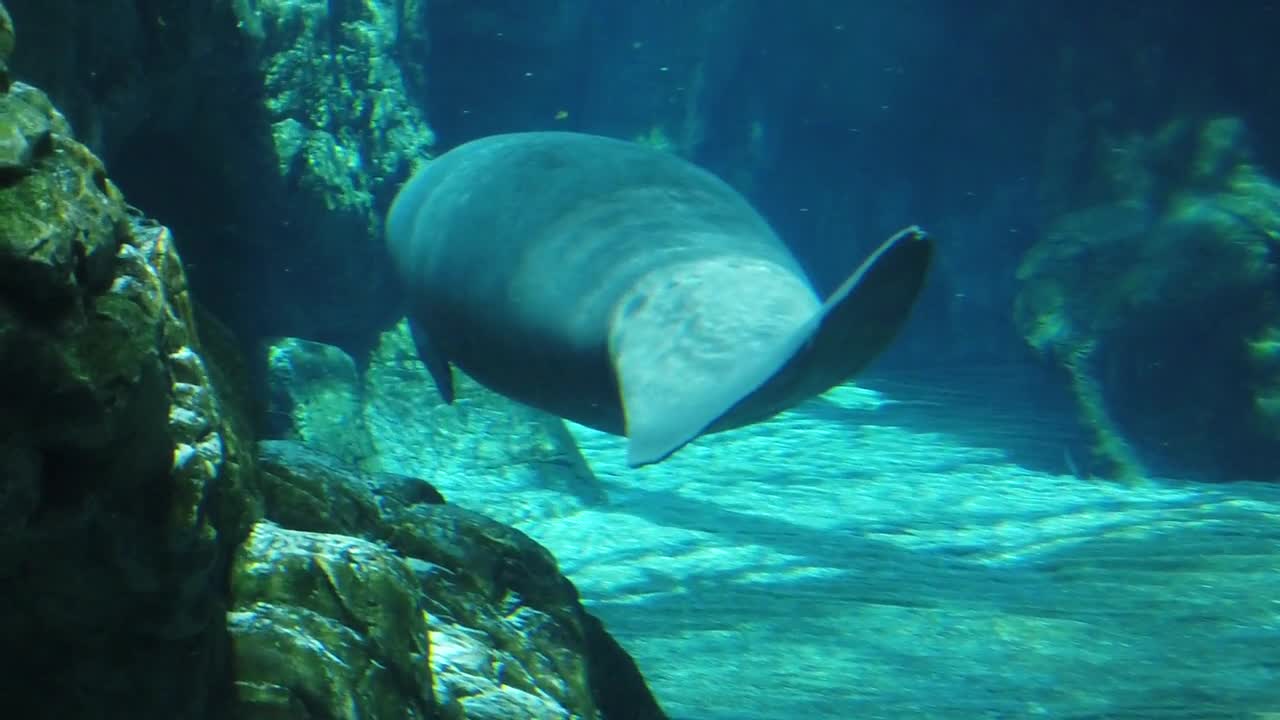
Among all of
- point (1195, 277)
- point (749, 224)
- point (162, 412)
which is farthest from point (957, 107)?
point (162, 412)

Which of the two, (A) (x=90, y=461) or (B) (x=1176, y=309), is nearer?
(A) (x=90, y=461)

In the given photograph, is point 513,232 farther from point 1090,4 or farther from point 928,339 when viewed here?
point 928,339

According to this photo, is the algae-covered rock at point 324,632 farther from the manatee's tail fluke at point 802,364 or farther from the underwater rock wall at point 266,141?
the underwater rock wall at point 266,141

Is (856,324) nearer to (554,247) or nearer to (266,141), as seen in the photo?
(554,247)

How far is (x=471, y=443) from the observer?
8.88 metres

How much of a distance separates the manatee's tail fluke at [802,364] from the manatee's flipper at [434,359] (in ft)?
8.15

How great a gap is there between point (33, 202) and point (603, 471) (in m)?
7.73

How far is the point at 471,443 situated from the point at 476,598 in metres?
5.66

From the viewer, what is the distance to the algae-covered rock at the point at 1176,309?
970 centimetres

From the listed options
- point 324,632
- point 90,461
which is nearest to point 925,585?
point 324,632

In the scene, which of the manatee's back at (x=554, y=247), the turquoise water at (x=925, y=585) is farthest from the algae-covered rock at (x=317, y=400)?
the manatee's back at (x=554, y=247)

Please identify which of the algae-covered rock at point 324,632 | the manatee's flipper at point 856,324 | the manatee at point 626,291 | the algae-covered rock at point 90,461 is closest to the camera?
the algae-covered rock at point 90,461

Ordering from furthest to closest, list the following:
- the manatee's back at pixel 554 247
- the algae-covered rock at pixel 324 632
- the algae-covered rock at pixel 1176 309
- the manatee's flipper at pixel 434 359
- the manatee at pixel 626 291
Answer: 1. the algae-covered rock at pixel 1176 309
2. the manatee's flipper at pixel 434 359
3. the manatee's back at pixel 554 247
4. the manatee at pixel 626 291
5. the algae-covered rock at pixel 324 632

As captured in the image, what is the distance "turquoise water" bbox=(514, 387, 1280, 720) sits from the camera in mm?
3953
